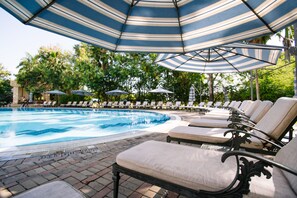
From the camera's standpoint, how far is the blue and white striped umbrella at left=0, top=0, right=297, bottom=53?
2.45 metres

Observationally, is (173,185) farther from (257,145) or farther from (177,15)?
(177,15)

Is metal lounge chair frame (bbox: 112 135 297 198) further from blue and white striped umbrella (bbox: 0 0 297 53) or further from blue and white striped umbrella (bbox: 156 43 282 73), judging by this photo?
blue and white striped umbrella (bbox: 156 43 282 73)

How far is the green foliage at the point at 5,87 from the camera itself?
31.2m

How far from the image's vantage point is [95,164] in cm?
267

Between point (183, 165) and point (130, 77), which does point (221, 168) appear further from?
point (130, 77)

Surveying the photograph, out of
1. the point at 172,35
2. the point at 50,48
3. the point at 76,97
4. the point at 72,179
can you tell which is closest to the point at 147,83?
the point at 76,97

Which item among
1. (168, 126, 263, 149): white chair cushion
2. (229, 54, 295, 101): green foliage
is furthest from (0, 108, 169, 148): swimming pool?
(229, 54, 295, 101): green foliage

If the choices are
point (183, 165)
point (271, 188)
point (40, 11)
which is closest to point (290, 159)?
point (271, 188)

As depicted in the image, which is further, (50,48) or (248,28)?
(50,48)

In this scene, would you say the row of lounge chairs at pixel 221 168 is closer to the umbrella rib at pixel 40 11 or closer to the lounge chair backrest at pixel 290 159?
the lounge chair backrest at pixel 290 159

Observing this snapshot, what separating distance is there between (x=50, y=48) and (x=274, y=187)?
3311 centimetres

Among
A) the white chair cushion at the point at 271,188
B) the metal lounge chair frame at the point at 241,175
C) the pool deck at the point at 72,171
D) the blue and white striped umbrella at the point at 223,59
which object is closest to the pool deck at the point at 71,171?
the pool deck at the point at 72,171

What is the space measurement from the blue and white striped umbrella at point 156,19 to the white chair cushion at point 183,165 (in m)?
2.29

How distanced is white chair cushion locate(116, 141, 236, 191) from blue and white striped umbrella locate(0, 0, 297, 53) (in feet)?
7.51
